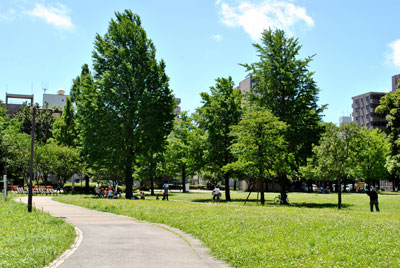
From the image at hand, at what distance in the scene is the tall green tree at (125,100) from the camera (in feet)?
122

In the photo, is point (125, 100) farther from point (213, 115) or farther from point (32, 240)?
point (32, 240)

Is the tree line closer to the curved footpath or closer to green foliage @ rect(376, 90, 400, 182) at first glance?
green foliage @ rect(376, 90, 400, 182)

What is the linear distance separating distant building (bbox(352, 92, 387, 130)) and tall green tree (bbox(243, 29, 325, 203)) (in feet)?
273

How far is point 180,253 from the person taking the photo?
10500mm

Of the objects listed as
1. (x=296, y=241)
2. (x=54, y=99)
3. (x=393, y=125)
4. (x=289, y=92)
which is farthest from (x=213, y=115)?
(x=54, y=99)

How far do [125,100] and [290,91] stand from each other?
51.2ft

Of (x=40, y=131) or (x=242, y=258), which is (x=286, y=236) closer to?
(x=242, y=258)

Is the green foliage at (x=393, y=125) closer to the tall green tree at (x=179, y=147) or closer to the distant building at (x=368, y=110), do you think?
the tall green tree at (x=179, y=147)

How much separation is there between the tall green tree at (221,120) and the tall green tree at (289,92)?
388 cm

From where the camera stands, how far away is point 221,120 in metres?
39.7

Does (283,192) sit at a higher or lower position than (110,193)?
higher

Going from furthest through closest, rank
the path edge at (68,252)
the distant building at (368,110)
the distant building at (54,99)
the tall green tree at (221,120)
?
the distant building at (54,99) → the distant building at (368,110) → the tall green tree at (221,120) → the path edge at (68,252)

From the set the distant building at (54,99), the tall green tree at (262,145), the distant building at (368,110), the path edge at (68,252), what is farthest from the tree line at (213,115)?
the distant building at (54,99)

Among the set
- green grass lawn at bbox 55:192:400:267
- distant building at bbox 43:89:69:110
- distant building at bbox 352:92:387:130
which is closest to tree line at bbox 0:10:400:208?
green grass lawn at bbox 55:192:400:267
